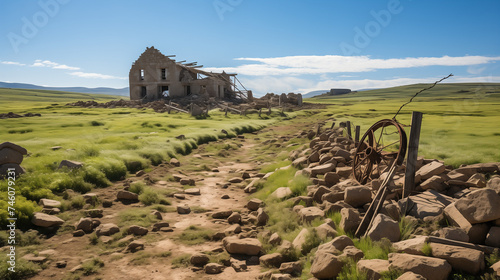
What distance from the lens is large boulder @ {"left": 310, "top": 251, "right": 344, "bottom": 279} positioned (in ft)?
17.5

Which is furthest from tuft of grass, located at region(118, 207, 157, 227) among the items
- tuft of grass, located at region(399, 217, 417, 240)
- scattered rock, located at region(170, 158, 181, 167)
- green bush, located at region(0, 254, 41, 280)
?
tuft of grass, located at region(399, 217, 417, 240)

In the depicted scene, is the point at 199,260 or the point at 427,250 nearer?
the point at 427,250

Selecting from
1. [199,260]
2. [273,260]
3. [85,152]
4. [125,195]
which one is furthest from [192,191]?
[273,260]

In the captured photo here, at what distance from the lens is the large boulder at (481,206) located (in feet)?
17.3

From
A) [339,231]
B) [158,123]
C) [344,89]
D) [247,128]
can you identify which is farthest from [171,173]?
[344,89]

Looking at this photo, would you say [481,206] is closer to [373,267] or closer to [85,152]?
[373,267]

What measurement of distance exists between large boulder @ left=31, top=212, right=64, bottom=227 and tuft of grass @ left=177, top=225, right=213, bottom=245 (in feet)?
10.7

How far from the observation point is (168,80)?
5634cm

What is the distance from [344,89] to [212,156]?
473 ft

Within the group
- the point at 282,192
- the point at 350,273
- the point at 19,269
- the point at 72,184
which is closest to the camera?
the point at 350,273

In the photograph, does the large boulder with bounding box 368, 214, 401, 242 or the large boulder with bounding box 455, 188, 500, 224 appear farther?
the large boulder with bounding box 368, 214, 401, 242

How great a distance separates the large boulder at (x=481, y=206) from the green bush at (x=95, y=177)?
10.8 metres

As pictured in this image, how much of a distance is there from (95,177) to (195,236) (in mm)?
5694

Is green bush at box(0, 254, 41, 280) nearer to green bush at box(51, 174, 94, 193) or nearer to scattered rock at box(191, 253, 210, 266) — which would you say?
scattered rock at box(191, 253, 210, 266)
